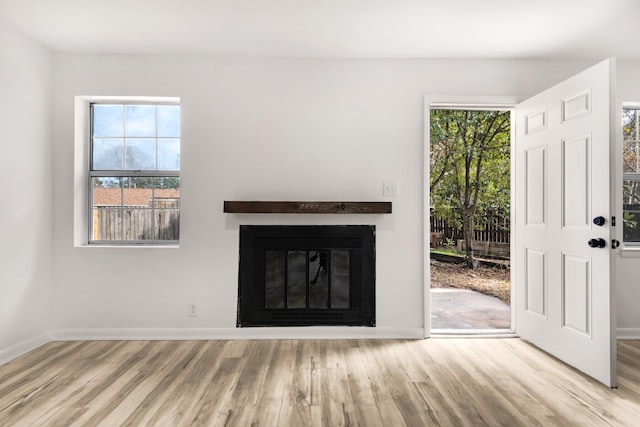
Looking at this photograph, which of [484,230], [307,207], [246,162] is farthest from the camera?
[484,230]

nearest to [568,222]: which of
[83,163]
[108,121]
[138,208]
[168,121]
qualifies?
[168,121]

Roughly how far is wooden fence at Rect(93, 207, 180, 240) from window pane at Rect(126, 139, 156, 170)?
1.25ft

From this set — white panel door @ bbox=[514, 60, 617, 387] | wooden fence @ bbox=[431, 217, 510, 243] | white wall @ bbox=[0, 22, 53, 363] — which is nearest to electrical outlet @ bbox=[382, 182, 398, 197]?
white panel door @ bbox=[514, 60, 617, 387]

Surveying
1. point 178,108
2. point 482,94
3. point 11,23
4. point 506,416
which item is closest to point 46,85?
point 11,23

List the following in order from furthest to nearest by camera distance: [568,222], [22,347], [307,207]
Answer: [307,207] < [22,347] < [568,222]

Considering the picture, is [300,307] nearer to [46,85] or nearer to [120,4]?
[120,4]

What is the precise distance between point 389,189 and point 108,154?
8.35 feet

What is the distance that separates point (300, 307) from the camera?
3209 millimetres

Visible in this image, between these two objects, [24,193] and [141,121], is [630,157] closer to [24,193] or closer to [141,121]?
[141,121]

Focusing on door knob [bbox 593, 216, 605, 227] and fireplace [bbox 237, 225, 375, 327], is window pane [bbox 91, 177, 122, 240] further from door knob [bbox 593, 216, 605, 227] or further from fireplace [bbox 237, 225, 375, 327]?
door knob [bbox 593, 216, 605, 227]

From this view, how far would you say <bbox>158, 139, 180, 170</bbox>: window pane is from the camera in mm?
3344

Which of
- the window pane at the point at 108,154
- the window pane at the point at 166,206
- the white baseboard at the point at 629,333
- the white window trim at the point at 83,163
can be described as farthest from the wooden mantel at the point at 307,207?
the white baseboard at the point at 629,333

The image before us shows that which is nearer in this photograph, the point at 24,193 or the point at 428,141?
the point at 24,193

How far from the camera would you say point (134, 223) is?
3.33m
